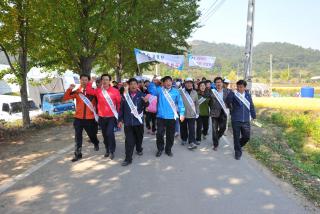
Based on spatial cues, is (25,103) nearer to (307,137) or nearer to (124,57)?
(307,137)

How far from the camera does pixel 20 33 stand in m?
12.6

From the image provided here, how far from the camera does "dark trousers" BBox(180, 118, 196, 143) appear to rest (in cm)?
911

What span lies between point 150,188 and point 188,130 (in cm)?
372

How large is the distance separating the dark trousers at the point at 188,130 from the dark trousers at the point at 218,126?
1.74ft

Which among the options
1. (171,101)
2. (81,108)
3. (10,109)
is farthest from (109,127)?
(10,109)

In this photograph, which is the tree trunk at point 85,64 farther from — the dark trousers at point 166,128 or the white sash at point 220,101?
the dark trousers at point 166,128

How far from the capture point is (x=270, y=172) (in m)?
7.05

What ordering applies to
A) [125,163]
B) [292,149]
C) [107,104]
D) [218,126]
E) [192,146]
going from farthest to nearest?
[292,149]
[218,126]
[192,146]
[107,104]
[125,163]

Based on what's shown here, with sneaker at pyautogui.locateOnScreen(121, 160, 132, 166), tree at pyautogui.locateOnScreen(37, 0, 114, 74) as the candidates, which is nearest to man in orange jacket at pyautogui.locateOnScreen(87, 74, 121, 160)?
sneaker at pyautogui.locateOnScreen(121, 160, 132, 166)

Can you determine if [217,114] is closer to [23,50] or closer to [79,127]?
[79,127]

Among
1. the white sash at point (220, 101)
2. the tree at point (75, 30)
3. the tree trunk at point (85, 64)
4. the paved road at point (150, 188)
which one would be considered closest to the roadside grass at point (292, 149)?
the paved road at point (150, 188)

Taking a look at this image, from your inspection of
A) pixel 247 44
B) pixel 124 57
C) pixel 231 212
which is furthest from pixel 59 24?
pixel 124 57

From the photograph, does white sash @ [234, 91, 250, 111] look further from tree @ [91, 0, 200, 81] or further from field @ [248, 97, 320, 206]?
tree @ [91, 0, 200, 81]

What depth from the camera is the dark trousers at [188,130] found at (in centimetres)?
911
